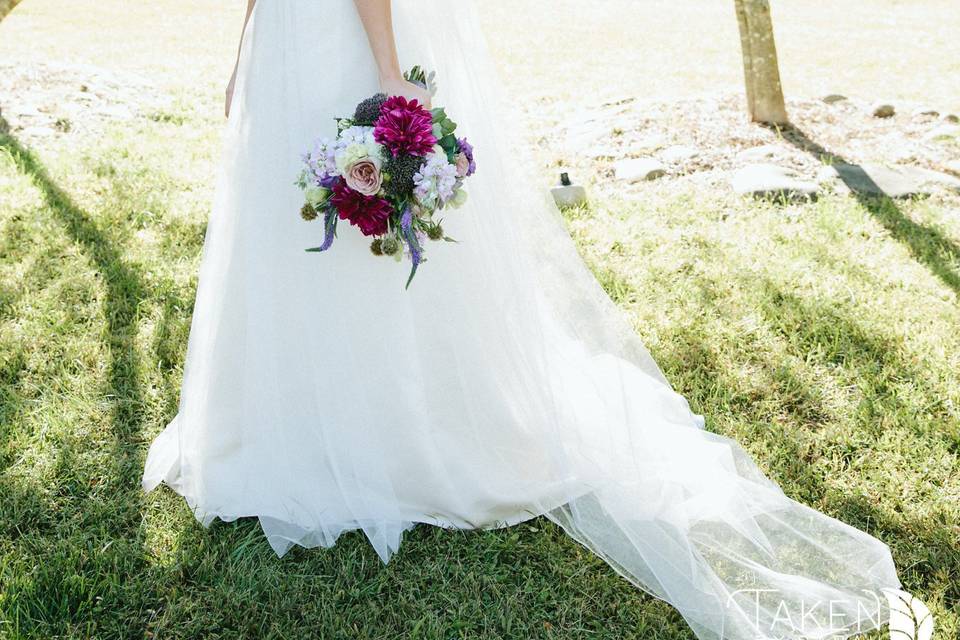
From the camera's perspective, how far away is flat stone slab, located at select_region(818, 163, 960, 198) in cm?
523

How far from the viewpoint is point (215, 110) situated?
722cm

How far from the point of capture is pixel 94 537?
106 inches

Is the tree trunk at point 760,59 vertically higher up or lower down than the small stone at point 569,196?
higher up

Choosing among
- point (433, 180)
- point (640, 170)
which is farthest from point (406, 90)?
point (640, 170)

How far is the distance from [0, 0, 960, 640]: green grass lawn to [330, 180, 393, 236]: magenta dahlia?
1.10m

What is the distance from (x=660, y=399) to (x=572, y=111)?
16.1 ft

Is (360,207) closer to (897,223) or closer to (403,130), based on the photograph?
(403,130)

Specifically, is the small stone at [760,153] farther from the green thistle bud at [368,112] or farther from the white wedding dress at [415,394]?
the green thistle bud at [368,112]

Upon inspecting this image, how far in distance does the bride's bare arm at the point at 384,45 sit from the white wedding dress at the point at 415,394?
0.12 metres

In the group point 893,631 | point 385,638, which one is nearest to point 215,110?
point 385,638

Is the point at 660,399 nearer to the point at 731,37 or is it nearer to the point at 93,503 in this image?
the point at 93,503

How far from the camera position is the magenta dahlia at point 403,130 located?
85.8 inches

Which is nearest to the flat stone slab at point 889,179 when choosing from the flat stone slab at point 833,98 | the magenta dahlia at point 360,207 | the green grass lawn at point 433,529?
the green grass lawn at point 433,529

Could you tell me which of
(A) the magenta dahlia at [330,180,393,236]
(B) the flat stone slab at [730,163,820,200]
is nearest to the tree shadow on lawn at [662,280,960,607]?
(B) the flat stone slab at [730,163,820,200]
